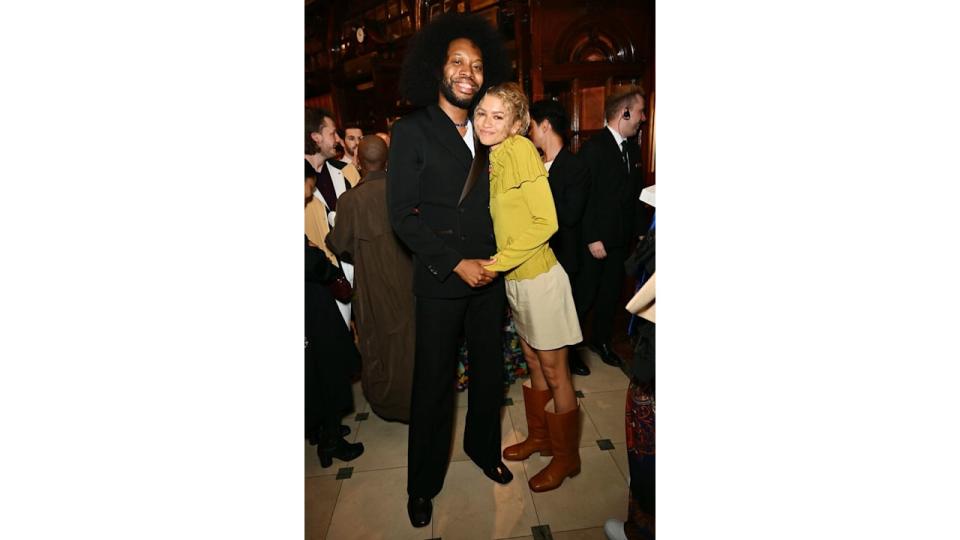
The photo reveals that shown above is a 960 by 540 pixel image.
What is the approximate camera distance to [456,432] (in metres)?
2.50

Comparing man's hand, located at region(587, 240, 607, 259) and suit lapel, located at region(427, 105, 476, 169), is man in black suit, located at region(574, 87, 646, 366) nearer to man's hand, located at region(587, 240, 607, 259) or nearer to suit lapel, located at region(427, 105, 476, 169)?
man's hand, located at region(587, 240, 607, 259)

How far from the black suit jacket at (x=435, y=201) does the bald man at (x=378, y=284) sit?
1.99ft

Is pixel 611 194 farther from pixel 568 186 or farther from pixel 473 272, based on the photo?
pixel 473 272

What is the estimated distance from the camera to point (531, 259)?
176cm

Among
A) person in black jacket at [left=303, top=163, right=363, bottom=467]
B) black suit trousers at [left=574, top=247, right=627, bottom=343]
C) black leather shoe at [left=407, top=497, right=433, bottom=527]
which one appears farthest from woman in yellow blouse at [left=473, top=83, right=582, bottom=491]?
black suit trousers at [left=574, top=247, right=627, bottom=343]

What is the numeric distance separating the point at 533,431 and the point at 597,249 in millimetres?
1354

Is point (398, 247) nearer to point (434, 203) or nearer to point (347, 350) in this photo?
point (347, 350)

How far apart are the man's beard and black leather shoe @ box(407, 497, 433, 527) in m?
1.47

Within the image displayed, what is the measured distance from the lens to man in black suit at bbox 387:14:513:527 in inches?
64.3

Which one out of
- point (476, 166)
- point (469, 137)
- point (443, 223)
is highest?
point (469, 137)

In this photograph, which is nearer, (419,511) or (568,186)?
(419,511)

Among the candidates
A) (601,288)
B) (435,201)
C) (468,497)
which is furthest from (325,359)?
(601,288)
